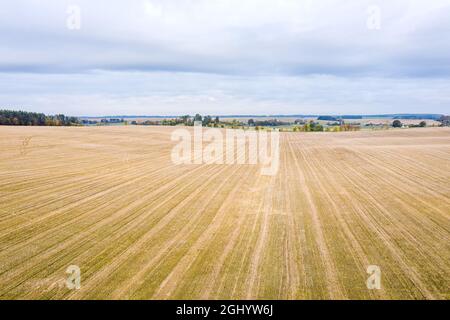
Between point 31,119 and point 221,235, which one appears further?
point 31,119

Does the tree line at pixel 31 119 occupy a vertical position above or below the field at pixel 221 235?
above

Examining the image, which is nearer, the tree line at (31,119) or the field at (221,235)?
the field at (221,235)

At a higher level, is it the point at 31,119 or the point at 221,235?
the point at 31,119
